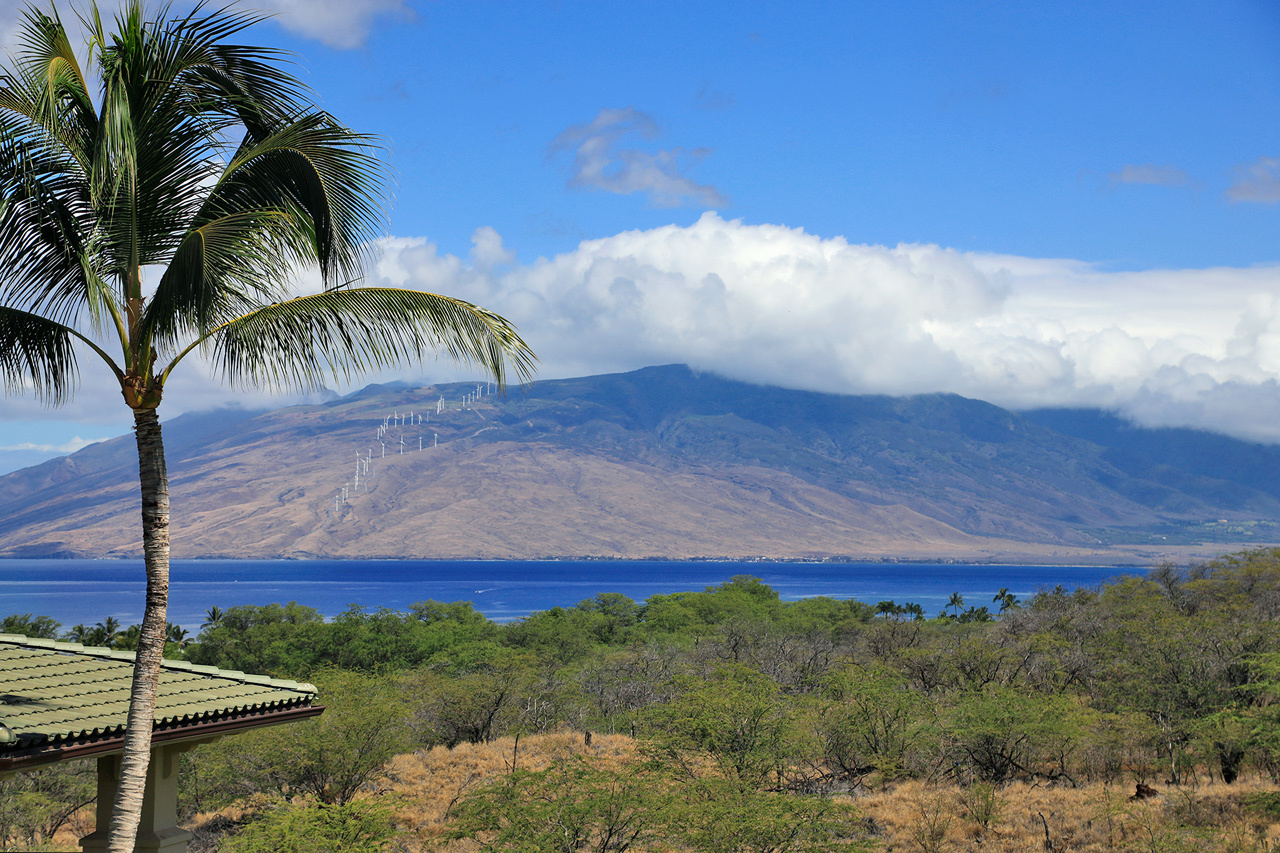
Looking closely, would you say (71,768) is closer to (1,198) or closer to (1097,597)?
(1,198)

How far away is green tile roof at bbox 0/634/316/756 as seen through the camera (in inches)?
255

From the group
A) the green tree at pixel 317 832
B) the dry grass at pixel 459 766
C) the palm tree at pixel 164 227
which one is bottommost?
the dry grass at pixel 459 766

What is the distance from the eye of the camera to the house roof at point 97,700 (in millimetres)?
6320

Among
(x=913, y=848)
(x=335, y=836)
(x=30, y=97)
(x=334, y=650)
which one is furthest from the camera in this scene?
(x=334, y=650)

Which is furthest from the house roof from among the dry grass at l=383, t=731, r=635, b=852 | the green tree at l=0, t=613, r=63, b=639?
the green tree at l=0, t=613, r=63, b=639

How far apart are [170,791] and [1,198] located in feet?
16.0

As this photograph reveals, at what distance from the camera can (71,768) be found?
79.1 feet

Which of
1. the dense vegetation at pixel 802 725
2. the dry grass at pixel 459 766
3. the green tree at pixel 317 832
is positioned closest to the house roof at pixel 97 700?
the green tree at pixel 317 832

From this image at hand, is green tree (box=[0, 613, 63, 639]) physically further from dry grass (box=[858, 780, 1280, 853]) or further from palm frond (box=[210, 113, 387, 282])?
palm frond (box=[210, 113, 387, 282])

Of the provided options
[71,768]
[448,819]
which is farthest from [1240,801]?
[71,768]

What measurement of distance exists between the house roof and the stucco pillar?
410mm

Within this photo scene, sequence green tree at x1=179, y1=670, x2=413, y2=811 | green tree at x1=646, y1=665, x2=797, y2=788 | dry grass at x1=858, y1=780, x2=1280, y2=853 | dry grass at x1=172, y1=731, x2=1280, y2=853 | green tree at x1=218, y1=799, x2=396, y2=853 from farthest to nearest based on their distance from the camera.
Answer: green tree at x1=179, y1=670, x2=413, y2=811
green tree at x1=646, y1=665, x2=797, y2=788
dry grass at x1=172, y1=731, x2=1280, y2=853
dry grass at x1=858, y1=780, x2=1280, y2=853
green tree at x1=218, y1=799, x2=396, y2=853

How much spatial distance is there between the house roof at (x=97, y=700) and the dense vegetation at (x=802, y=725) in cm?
793

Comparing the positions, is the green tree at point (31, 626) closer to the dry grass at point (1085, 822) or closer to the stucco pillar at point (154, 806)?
the dry grass at point (1085, 822)
